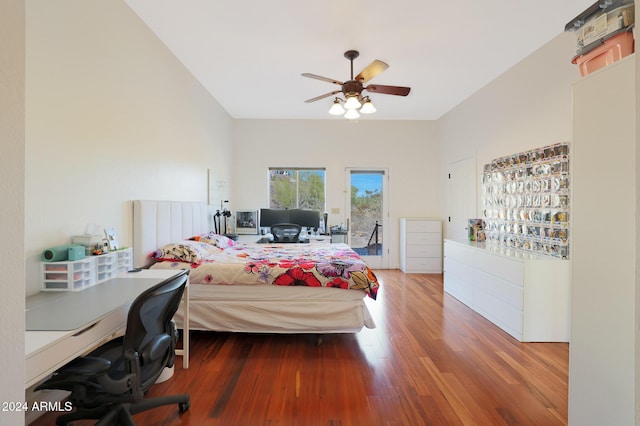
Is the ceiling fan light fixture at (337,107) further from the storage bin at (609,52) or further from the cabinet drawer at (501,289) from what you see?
the cabinet drawer at (501,289)

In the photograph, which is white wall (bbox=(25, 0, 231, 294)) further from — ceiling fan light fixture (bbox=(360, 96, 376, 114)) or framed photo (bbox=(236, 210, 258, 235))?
ceiling fan light fixture (bbox=(360, 96, 376, 114))

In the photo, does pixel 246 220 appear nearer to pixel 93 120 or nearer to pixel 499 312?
pixel 93 120

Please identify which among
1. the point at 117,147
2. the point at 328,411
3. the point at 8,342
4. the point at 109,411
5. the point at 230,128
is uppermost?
the point at 230,128

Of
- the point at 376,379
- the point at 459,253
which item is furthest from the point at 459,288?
the point at 376,379

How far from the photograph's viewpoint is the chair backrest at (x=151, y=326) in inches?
49.5

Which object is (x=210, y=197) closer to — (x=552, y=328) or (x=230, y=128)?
(x=230, y=128)

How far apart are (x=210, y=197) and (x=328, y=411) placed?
330cm

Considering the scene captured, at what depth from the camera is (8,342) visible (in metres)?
0.66

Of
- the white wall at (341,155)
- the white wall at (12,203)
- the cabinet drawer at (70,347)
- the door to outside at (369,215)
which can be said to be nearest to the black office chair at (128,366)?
the cabinet drawer at (70,347)

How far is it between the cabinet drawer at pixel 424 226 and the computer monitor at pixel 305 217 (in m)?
1.66

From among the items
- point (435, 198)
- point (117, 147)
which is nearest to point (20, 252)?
point (117, 147)

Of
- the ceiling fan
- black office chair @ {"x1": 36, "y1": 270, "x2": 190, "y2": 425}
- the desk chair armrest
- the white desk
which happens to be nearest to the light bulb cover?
the ceiling fan

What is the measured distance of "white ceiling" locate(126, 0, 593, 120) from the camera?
2.30 m

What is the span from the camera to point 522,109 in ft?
10.4
